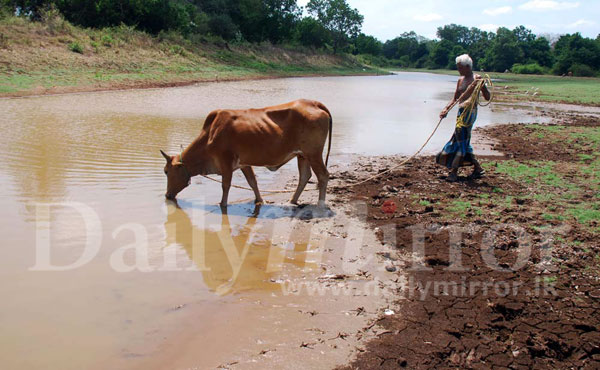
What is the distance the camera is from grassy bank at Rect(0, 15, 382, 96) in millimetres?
21047

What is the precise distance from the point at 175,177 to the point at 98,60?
20890 mm

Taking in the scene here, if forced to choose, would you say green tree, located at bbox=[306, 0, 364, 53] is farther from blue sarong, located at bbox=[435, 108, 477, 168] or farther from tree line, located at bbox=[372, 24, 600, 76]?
blue sarong, located at bbox=[435, 108, 477, 168]

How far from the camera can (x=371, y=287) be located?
16.2 ft

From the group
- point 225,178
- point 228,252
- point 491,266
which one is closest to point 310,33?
point 225,178

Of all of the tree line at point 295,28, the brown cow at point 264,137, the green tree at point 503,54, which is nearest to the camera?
the brown cow at point 264,137

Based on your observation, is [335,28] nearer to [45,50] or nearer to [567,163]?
[45,50]

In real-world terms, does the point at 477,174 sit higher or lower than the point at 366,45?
lower

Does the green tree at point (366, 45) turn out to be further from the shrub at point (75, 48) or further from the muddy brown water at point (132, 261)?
the muddy brown water at point (132, 261)

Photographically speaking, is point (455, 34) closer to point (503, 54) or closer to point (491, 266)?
point (503, 54)

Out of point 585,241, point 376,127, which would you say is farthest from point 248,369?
point 376,127

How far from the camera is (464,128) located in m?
8.62

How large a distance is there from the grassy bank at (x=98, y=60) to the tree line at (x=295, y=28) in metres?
3.52

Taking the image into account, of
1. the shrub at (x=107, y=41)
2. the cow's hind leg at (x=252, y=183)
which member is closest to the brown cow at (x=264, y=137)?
the cow's hind leg at (x=252, y=183)

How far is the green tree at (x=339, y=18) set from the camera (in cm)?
8812
